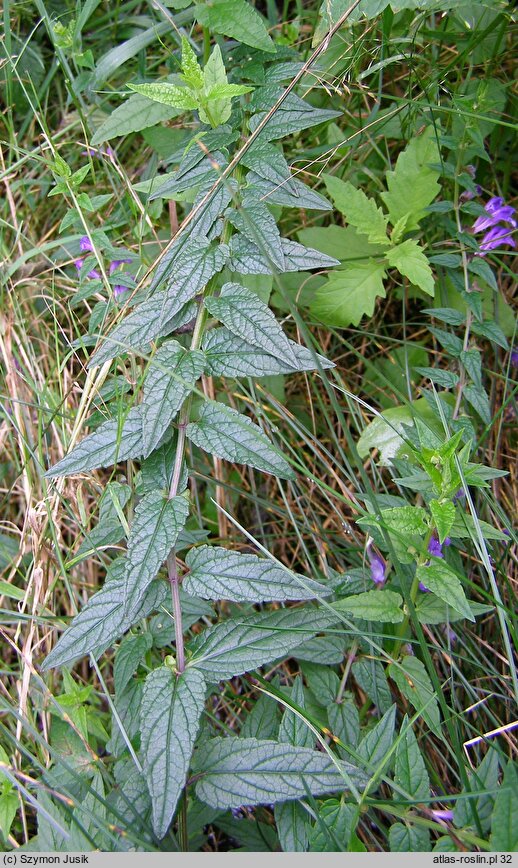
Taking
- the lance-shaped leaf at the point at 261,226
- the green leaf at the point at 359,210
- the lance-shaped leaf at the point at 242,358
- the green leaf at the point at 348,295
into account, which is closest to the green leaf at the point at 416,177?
the green leaf at the point at 359,210

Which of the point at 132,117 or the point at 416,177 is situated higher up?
the point at 132,117

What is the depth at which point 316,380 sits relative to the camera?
1.84 m

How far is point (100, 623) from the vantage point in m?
1.10

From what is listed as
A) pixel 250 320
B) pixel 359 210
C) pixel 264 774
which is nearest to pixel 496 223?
pixel 359 210

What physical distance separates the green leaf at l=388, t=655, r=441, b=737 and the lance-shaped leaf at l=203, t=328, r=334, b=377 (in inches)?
22.5

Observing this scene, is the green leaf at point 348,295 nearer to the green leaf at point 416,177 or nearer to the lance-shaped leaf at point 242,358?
the green leaf at point 416,177

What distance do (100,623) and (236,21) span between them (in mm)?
1197

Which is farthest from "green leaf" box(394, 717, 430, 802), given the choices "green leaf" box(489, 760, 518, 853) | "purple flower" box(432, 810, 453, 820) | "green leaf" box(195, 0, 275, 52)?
"green leaf" box(195, 0, 275, 52)

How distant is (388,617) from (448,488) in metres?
0.26

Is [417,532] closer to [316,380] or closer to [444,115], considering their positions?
[316,380]

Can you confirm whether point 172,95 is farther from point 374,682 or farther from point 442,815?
point 442,815

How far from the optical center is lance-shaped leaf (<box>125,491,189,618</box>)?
1049 millimetres

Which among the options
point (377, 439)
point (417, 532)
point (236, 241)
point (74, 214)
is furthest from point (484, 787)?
point (74, 214)

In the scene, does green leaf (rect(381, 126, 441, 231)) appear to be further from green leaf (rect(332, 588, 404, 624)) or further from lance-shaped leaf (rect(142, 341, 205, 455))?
green leaf (rect(332, 588, 404, 624))
